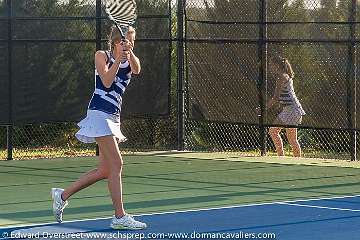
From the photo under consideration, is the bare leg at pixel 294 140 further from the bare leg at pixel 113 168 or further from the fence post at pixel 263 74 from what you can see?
the bare leg at pixel 113 168

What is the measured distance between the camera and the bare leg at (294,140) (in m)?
16.7

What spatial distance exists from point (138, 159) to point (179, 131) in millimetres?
1484

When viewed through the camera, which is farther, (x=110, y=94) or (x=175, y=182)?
(x=175, y=182)

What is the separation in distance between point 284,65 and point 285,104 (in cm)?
60

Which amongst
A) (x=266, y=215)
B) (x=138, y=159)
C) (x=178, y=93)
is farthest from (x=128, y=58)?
(x=178, y=93)

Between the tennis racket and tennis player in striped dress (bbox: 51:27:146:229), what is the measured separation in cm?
16

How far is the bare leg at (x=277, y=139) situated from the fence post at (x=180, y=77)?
5.56 feet

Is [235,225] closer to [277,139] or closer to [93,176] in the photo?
[93,176]

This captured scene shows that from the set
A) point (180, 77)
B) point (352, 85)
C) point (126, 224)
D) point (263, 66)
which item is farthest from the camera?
point (180, 77)

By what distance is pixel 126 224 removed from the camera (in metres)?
9.22

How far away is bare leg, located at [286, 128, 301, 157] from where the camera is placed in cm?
1673

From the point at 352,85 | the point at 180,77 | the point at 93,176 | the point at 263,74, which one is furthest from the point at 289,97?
the point at 93,176

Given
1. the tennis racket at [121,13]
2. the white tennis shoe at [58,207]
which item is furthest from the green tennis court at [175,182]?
the tennis racket at [121,13]

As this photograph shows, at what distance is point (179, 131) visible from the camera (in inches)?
707
